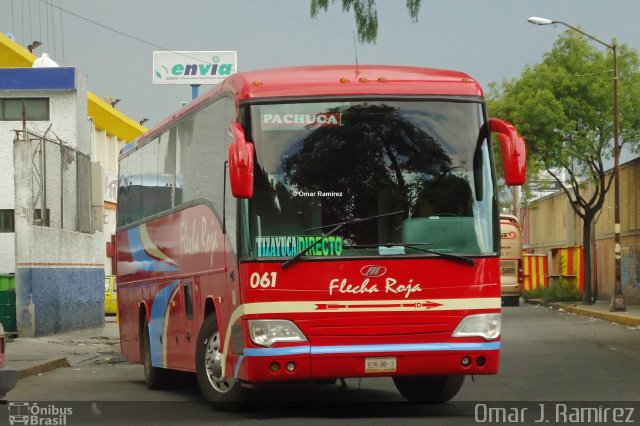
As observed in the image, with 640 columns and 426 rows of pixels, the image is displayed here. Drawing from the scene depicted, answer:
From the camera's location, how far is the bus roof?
39.8ft

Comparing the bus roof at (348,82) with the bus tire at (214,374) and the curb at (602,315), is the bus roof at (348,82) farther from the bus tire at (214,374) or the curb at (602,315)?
the curb at (602,315)

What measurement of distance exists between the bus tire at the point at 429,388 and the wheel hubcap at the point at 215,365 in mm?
1750

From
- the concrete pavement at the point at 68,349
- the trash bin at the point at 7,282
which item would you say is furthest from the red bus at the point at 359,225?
the trash bin at the point at 7,282

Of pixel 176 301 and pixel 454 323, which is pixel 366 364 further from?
pixel 176 301

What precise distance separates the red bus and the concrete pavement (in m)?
7.73

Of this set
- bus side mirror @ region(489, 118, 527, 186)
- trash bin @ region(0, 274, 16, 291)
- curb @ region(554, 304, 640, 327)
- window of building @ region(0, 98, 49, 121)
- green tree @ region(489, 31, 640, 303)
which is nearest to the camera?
bus side mirror @ region(489, 118, 527, 186)

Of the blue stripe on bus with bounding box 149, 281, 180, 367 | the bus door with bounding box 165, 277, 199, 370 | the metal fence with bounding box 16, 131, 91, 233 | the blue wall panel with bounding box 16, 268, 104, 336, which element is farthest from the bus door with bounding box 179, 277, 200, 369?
the metal fence with bounding box 16, 131, 91, 233

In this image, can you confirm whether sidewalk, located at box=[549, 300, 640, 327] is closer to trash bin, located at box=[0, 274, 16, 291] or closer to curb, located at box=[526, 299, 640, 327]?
curb, located at box=[526, 299, 640, 327]

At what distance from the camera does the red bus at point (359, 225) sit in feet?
38.5

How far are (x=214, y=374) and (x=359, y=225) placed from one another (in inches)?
100

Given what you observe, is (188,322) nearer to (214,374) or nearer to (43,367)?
(214,374)

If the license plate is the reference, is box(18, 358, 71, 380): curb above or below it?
below

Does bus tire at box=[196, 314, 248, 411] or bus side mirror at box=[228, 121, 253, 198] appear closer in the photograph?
bus side mirror at box=[228, 121, 253, 198]

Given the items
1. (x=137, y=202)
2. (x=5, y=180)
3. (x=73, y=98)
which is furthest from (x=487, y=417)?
(x=5, y=180)
